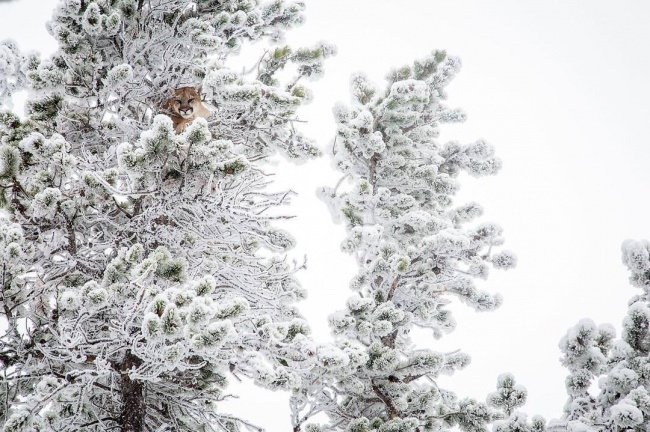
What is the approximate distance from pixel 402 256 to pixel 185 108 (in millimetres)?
3534

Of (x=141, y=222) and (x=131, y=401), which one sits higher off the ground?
(x=141, y=222)

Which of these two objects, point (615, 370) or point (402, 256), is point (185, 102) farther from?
point (615, 370)

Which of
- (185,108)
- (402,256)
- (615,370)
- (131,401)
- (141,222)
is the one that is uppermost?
(185,108)

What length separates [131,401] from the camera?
17.2 ft

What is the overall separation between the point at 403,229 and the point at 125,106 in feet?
14.9

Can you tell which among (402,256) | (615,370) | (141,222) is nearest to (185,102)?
(141,222)

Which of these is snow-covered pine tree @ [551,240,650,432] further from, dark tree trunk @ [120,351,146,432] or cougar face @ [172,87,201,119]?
cougar face @ [172,87,201,119]

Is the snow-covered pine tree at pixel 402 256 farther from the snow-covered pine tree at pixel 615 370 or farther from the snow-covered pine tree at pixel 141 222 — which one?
the snow-covered pine tree at pixel 141 222

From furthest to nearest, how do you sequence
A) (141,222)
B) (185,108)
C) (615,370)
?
1. (185,108)
2. (141,222)
3. (615,370)

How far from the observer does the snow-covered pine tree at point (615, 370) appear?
429 centimetres

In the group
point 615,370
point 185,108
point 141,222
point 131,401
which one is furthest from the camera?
point 185,108

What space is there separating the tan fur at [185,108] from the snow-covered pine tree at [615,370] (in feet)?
16.9

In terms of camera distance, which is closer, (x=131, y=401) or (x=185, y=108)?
(x=131, y=401)

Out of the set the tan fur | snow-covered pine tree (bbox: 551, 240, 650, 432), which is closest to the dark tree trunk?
the tan fur
